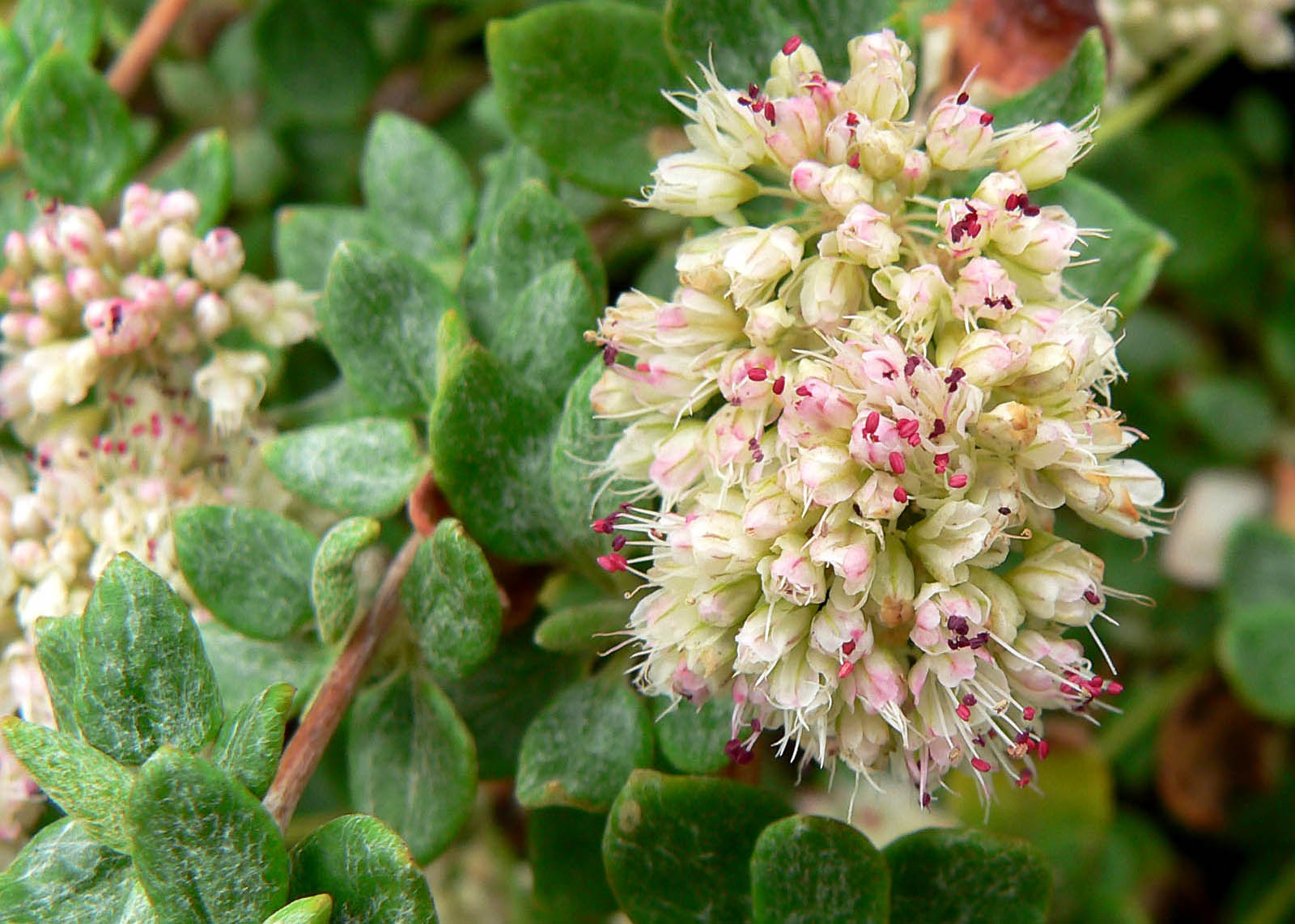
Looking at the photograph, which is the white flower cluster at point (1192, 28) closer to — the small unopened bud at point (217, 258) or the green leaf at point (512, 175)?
the green leaf at point (512, 175)

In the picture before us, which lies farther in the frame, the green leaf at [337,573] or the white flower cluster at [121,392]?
the white flower cluster at [121,392]

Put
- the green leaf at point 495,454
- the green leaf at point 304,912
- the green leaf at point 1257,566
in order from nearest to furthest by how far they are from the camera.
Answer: the green leaf at point 304,912 → the green leaf at point 495,454 → the green leaf at point 1257,566

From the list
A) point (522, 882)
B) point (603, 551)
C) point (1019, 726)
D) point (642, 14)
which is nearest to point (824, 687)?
point (1019, 726)

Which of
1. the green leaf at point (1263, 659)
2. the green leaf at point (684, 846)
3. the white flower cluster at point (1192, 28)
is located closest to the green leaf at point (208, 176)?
the green leaf at point (684, 846)

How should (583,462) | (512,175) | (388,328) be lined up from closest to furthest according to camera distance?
1. (583,462)
2. (388,328)
3. (512,175)

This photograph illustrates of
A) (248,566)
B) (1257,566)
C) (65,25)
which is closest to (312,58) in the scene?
(65,25)

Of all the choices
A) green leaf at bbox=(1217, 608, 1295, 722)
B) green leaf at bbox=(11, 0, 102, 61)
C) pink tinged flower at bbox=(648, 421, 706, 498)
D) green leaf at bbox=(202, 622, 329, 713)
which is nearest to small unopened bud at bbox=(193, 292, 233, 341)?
green leaf at bbox=(202, 622, 329, 713)

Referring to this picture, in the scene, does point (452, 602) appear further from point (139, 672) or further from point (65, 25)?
point (65, 25)
